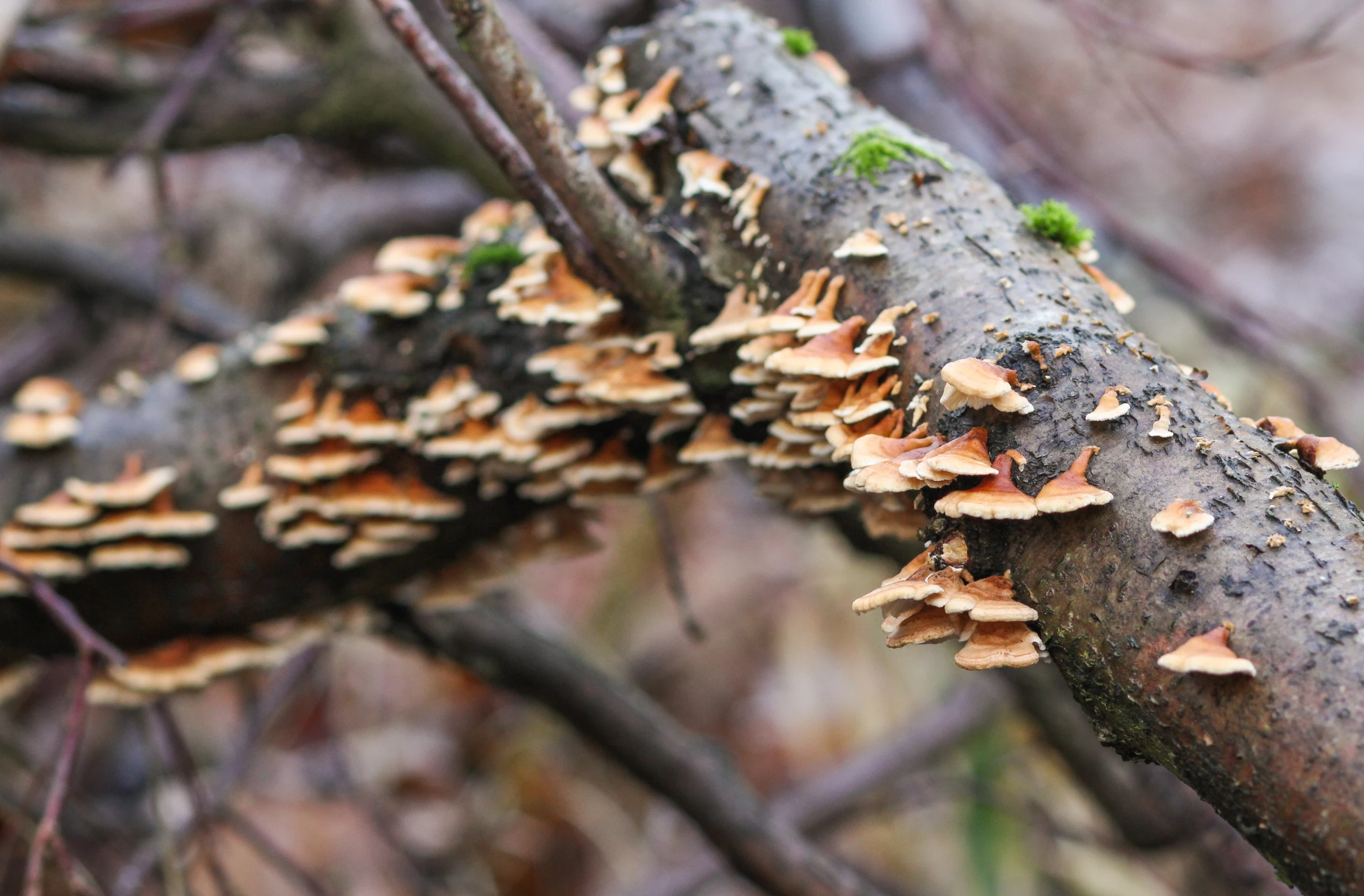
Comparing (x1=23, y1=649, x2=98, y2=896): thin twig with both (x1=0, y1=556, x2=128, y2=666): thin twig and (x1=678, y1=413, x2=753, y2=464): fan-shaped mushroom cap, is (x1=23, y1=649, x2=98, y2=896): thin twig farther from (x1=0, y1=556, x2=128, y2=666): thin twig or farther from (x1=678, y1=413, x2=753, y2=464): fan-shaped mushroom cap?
(x1=678, y1=413, x2=753, y2=464): fan-shaped mushroom cap

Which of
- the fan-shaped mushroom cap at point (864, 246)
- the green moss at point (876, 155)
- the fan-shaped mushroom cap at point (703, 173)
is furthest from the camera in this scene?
the fan-shaped mushroom cap at point (703, 173)

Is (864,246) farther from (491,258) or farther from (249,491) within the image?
(249,491)

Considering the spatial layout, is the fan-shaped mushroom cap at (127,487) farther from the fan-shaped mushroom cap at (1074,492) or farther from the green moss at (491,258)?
the fan-shaped mushroom cap at (1074,492)

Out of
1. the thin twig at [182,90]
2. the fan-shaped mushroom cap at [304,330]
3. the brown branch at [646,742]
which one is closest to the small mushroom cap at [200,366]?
the fan-shaped mushroom cap at [304,330]

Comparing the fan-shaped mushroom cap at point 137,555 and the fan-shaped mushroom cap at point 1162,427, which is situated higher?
the fan-shaped mushroom cap at point 1162,427

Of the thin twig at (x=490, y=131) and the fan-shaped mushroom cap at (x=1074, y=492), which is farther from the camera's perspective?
the thin twig at (x=490, y=131)

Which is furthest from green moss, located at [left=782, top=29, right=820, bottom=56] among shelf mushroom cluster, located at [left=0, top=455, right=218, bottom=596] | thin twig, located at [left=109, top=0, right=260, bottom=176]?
thin twig, located at [left=109, top=0, right=260, bottom=176]

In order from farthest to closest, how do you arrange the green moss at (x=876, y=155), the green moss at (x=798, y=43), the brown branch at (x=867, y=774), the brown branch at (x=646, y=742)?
the brown branch at (x=867, y=774), the brown branch at (x=646, y=742), the green moss at (x=798, y=43), the green moss at (x=876, y=155)

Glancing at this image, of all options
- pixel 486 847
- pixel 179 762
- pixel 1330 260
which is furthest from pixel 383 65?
pixel 1330 260
